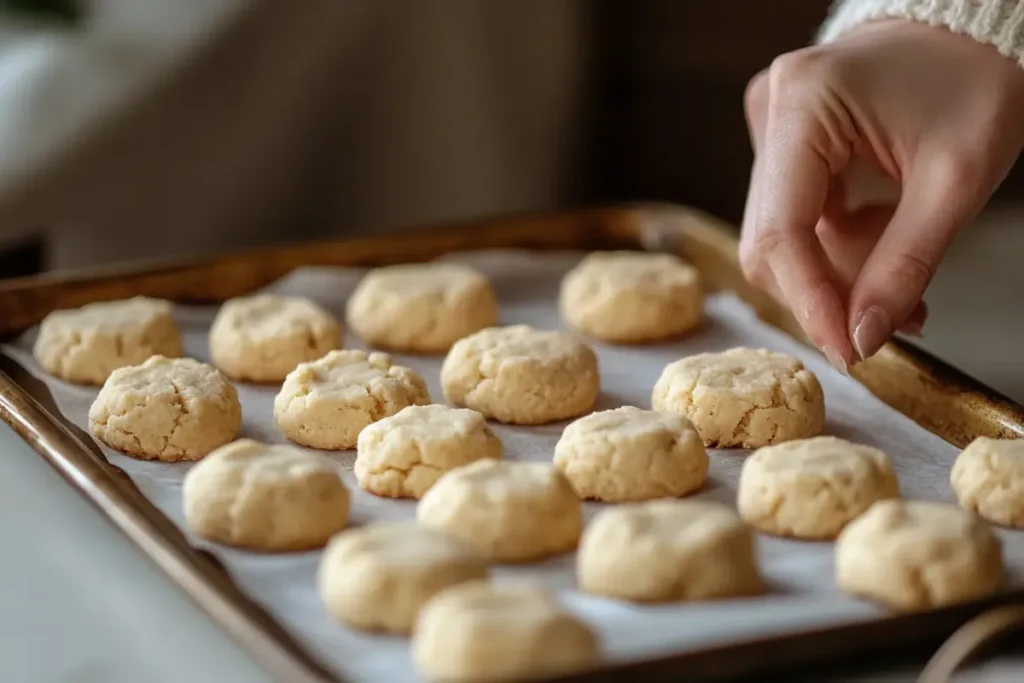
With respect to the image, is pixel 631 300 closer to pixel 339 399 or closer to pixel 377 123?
pixel 339 399

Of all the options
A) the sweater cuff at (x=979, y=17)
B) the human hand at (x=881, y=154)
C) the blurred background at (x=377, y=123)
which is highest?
the sweater cuff at (x=979, y=17)

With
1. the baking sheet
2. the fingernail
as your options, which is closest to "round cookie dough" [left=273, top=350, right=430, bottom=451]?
the baking sheet

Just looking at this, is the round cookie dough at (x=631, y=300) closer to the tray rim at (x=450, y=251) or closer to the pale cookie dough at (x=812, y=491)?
the tray rim at (x=450, y=251)

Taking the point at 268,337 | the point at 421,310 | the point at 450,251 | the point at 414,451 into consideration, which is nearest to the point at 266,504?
the point at 414,451

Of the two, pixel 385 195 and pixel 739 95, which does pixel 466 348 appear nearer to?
pixel 385 195

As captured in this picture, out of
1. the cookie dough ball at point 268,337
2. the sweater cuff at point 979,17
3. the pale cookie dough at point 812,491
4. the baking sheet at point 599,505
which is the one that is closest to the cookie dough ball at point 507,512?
the baking sheet at point 599,505

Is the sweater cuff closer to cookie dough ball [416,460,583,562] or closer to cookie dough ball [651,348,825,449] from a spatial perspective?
cookie dough ball [651,348,825,449]
